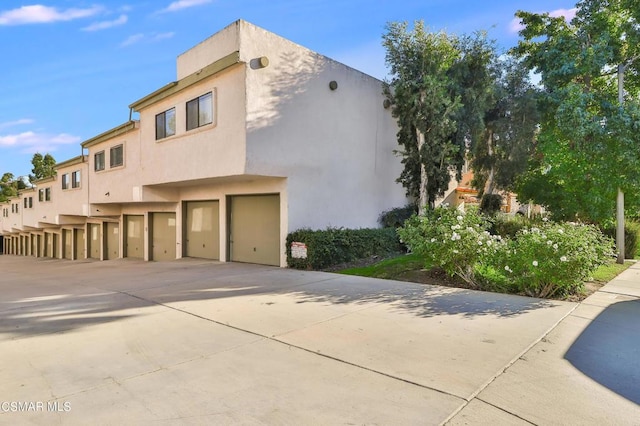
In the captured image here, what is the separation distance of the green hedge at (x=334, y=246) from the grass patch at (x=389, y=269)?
2.46 feet

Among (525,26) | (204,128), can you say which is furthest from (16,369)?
(525,26)

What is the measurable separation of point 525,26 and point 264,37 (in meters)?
11.0

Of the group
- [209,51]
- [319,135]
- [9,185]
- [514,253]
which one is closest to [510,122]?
[319,135]

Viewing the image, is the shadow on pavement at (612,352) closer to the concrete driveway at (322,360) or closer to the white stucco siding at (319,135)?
the concrete driveway at (322,360)

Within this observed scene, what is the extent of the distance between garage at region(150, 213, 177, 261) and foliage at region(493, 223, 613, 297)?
1451cm

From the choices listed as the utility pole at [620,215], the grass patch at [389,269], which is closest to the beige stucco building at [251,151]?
the grass patch at [389,269]

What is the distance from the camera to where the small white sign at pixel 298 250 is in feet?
37.3

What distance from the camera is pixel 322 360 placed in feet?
13.4

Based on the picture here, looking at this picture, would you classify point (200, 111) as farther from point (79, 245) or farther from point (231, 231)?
point (79, 245)

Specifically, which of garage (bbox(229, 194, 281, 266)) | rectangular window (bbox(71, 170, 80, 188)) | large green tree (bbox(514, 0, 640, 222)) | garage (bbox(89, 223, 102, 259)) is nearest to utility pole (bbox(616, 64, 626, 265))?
large green tree (bbox(514, 0, 640, 222))

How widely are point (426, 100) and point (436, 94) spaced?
1.28ft

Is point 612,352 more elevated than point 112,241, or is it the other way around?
point 612,352

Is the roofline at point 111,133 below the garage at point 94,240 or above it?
above

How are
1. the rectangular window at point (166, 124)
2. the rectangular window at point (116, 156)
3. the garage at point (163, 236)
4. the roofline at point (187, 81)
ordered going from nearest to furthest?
the roofline at point (187, 81) < the rectangular window at point (166, 124) < the garage at point (163, 236) < the rectangular window at point (116, 156)
